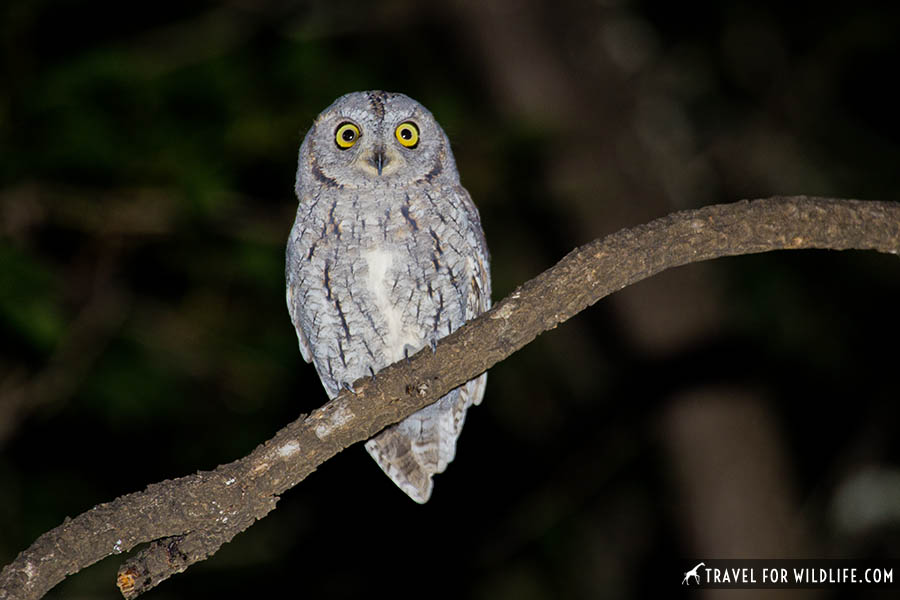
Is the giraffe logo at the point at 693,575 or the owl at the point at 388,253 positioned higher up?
the owl at the point at 388,253

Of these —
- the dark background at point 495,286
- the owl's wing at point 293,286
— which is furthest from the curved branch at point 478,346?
the dark background at point 495,286

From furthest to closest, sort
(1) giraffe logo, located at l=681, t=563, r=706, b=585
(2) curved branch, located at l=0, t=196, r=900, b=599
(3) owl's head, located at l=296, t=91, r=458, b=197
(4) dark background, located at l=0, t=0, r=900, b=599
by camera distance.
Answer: (1) giraffe logo, located at l=681, t=563, r=706, b=585 → (4) dark background, located at l=0, t=0, r=900, b=599 → (3) owl's head, located at l=296, t=91, r=458, b=197 → (2) curved branch, located at l=0, t=196, r=900, b=599

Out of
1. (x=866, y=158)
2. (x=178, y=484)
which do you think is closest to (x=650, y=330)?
(x=866, y=158)

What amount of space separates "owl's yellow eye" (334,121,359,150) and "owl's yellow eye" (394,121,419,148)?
17 cm

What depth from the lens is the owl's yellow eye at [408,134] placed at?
11.6ft

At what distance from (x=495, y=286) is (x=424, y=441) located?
210 cm

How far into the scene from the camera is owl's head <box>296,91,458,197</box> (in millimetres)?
3473

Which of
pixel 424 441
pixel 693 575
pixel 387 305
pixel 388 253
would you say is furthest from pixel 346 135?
pixel 693 575

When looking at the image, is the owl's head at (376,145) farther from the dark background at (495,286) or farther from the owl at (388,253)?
the dark background at (495,286)

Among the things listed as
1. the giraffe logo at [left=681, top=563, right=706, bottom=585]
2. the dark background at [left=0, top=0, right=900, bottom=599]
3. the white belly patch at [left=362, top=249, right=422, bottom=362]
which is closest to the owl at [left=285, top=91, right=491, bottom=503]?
the white belly patch at [left=362, top=249, right=422, bottom=362]

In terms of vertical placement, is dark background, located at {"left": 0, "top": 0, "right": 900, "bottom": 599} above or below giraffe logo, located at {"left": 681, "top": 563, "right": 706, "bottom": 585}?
above

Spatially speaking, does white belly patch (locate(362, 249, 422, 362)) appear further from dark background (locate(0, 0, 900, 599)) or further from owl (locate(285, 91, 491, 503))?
dark background (locate(0, 0, 900, 599))

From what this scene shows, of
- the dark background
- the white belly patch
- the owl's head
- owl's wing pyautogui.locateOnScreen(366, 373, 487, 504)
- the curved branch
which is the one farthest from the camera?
the dark background

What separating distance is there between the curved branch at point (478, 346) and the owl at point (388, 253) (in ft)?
2.67
